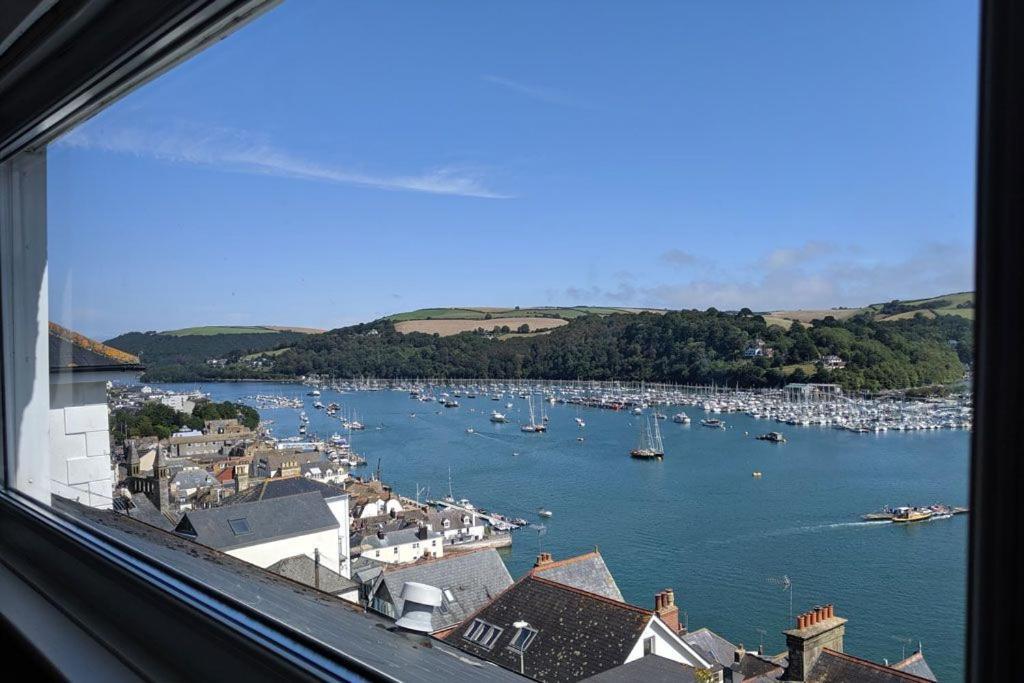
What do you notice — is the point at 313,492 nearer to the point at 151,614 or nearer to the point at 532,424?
the point at 151,614

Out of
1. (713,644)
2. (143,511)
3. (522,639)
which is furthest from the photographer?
(143,511)

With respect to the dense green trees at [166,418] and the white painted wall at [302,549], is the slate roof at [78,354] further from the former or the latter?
the white painted wall at [302,549]

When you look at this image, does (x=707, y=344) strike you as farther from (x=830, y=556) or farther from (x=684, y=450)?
(x=830, y=556)

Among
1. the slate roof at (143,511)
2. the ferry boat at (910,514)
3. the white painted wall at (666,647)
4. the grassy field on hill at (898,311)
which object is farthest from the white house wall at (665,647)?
the slate roof at (143,511)

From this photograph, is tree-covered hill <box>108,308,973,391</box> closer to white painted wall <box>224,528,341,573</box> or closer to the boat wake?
the boat wake

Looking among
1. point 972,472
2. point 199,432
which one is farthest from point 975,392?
point 199,432

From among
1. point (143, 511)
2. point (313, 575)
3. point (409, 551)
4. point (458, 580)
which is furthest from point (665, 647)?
point (143, 511)
